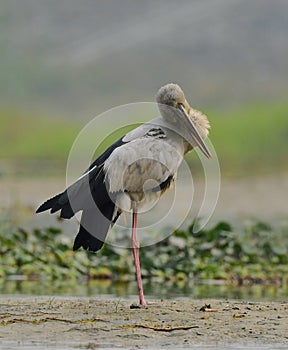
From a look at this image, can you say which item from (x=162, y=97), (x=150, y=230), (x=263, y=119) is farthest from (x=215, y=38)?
(x=162, y=97)

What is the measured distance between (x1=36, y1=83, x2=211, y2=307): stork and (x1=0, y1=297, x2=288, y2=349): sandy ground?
0.51 m

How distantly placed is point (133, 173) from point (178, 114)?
0.64 metres

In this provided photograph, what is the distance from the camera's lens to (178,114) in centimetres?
1008

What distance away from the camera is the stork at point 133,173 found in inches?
386

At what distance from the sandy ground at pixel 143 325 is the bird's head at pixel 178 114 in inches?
51.1

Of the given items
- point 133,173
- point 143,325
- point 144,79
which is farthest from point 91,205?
point 144,79

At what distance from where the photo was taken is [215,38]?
62.6 m

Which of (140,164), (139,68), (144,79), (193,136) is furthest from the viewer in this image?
(139,68)

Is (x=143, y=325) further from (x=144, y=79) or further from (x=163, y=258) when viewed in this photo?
(x=144, y=79)

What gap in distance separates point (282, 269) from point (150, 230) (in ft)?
5.23

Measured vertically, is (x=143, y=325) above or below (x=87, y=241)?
below

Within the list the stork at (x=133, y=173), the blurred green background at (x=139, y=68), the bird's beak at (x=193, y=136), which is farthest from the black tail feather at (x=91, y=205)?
the blurred green background at (x=139, y=68)

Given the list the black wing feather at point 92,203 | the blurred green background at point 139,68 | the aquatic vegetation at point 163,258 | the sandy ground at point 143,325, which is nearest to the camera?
the sandy ground at point 143,325

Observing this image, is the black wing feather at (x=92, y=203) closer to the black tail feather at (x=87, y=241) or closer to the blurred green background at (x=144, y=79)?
the black tail feather at (x=87, y=241)
